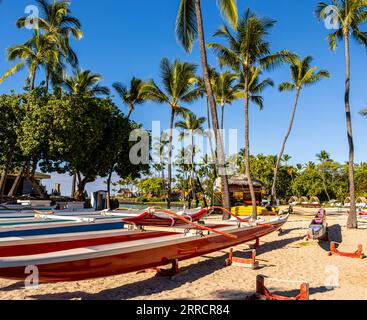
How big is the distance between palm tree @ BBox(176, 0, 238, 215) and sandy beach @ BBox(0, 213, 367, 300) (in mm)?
4488

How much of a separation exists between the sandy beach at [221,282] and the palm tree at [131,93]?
17.4 metres

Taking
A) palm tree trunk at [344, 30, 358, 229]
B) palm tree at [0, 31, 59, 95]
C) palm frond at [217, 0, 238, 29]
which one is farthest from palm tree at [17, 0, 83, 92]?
palm tree trunk at [344, 30, 358, 229]

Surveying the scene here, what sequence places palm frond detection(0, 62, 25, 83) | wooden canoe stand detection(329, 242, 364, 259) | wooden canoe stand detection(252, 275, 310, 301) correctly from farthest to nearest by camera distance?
1. palm frond detection(0, 62, 25, 83)
2. wooden canoe stand detection(329, 242, 364, 259)
3. wooden canoe stand detection(252, 275, 310, 301)

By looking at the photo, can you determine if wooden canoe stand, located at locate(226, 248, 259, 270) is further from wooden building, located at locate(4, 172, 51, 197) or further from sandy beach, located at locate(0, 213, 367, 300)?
wooden building, located at locate(4, 172, 51, 197)

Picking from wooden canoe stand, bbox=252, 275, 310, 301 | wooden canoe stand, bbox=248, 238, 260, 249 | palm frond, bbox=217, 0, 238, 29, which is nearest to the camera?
wooden canoe stand, bbox=252, 275, 310, 301

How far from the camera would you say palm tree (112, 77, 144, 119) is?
923 inches

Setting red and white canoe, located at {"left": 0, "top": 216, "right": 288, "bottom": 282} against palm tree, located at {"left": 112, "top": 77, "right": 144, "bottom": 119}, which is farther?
palm tree, located at {"left": 112, "top": 77, "right": 144, "bottom": 119}

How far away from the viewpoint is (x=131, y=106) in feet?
78.0

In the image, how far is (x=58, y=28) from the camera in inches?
693

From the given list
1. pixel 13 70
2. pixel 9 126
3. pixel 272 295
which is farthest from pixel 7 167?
pixel 272 295

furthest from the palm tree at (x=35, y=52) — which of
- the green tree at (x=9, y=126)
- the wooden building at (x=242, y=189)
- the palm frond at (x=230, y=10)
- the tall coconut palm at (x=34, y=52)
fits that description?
the wooden building at (x=242, y=189)

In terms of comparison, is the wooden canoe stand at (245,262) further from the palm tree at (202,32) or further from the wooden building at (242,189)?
the wooden building at (242,189)

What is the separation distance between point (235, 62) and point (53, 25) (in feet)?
35.2
